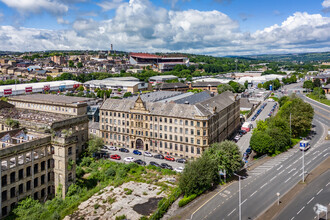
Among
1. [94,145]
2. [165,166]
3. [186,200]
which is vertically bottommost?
[186,200]

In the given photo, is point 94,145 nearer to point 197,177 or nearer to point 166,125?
point 166,125

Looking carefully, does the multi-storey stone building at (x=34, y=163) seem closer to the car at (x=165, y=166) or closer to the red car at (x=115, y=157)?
the red car at (x=115, y=157)

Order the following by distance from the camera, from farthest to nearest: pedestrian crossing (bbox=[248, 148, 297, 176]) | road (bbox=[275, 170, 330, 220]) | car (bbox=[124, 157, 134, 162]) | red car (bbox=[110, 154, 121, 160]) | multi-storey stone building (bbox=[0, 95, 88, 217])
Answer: red car (bbox=[110, 154, 121, 160])
car (bbox=[124, 157, 134, 162])
pedestrian crossing (bbox=[248, 148, 297, 176])
multi-storey stone building (bbox=[0, 95, 88, 217])
road (bbox=[275, 170, 330, 220])

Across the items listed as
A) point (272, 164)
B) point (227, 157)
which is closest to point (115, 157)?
point (227, 157)

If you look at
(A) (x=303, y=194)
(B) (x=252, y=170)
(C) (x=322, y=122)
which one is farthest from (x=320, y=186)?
(C) (x=322, y=122)

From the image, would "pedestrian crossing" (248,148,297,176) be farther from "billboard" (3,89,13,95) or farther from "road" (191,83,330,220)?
"billboard" (3,89,13,95)

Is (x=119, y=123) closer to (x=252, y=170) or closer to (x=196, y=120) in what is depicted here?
(x=196, y=120)

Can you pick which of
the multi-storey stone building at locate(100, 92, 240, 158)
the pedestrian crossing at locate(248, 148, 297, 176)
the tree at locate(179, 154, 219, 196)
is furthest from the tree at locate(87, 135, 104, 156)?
the pedestrian crossing at locate(248, 148, 297, 176)
